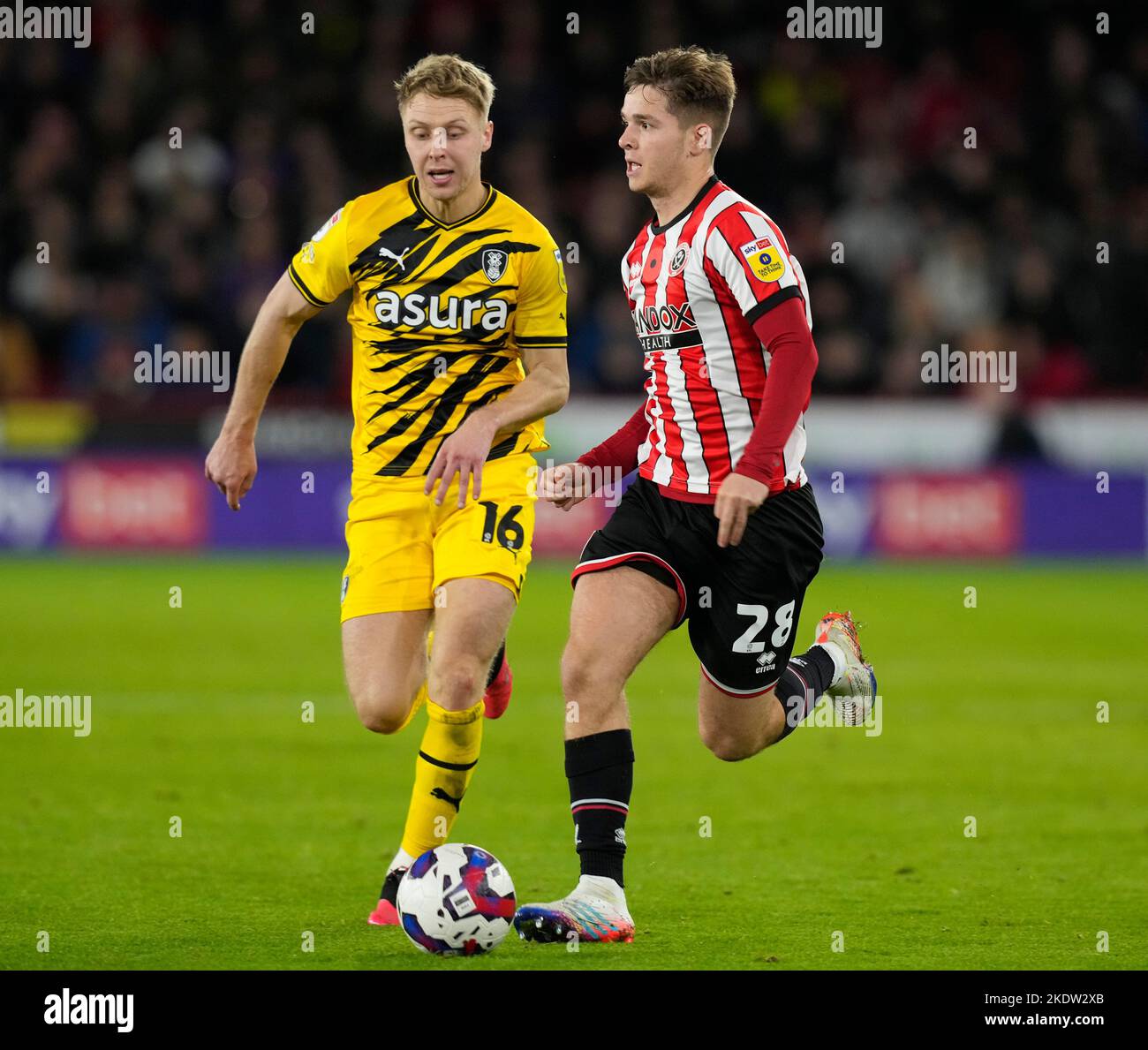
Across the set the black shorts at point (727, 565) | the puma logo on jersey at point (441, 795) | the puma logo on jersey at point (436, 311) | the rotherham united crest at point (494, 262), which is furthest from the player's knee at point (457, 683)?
the rotherham united crest at point (494, 262)

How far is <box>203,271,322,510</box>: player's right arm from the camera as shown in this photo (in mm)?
5820

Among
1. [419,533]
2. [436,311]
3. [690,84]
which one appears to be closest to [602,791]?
[419,533]

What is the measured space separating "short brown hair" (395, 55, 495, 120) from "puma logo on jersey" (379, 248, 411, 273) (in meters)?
0.44

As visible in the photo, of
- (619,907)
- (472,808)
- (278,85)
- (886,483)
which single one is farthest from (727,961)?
(278,85)

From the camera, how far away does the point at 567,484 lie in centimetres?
586

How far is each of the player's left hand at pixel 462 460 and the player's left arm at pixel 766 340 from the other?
72cm

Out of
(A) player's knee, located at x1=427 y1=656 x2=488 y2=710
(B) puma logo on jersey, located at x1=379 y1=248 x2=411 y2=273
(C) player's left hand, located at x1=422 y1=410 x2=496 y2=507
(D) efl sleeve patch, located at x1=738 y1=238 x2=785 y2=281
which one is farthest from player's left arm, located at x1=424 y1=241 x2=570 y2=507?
(D) efl sleeve patch, located at x1=738 y1=238 x2=785 y2=281

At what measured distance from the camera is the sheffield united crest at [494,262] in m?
5.81

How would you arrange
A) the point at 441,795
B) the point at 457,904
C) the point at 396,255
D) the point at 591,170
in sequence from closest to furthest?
the point at 457,904 → the point at 441,795 → the point at 396,255 → the point at 591,170

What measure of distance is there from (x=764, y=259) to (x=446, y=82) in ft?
3.69

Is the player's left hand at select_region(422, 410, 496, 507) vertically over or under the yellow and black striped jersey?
under

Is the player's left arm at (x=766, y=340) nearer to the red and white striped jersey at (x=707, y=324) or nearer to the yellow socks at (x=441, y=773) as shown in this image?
the red and white striped jersey at (x=707, y=324)

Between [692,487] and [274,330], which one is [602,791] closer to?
[692,487]

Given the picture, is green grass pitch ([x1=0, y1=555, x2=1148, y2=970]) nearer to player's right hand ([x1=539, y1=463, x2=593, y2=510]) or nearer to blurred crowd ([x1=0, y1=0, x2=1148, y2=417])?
player's right hand ([x1=539, y1=463, x2=593, y2=510])
